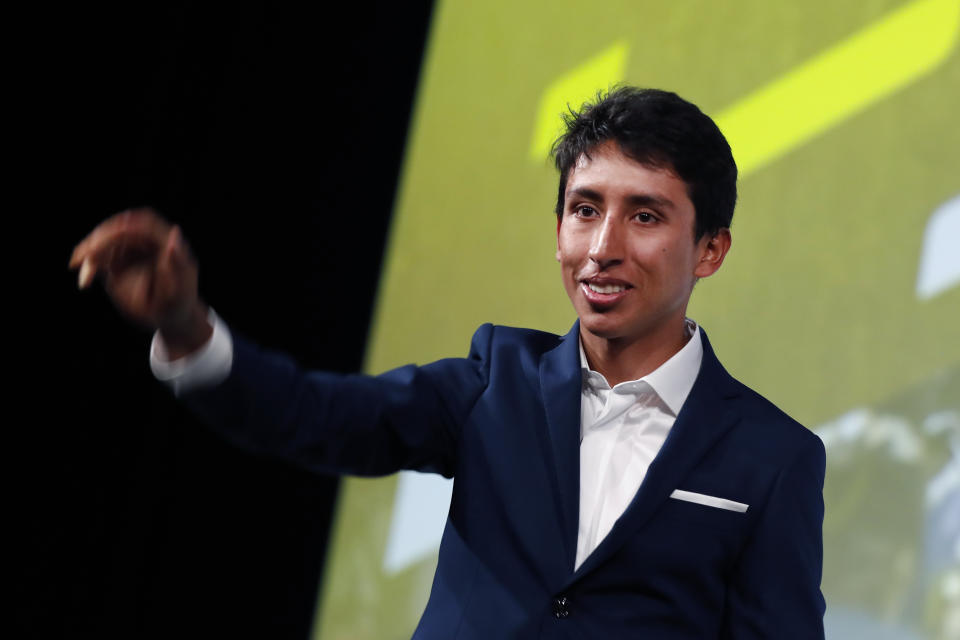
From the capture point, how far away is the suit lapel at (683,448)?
1.04m

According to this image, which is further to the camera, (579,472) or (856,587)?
(856,587)

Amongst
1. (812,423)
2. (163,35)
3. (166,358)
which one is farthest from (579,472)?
(163,35)

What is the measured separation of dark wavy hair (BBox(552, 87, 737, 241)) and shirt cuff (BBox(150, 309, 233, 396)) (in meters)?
0.49

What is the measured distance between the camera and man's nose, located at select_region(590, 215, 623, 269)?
112 cm

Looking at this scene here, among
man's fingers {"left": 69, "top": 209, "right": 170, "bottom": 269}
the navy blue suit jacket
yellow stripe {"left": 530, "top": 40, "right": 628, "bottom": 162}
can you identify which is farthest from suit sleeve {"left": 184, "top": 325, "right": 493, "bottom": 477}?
yellow stripe {"left": 530, "top": 40, "right": 628, "bottom": 162}

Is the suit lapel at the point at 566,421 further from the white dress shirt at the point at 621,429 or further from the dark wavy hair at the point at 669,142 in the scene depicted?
the dark wavy hair at the point at 669,142

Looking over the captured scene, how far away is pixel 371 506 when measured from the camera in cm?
294

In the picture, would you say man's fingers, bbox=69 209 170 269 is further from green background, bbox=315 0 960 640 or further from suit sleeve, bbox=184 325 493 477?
green background, bbox=315 0 960 640

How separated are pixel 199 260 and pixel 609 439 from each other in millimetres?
1846

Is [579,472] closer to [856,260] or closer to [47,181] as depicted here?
[856,260]

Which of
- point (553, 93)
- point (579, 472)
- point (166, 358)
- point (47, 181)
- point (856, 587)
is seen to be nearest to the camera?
point (166, 358)

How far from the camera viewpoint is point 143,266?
2.78 feet

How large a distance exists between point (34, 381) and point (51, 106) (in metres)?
0.67

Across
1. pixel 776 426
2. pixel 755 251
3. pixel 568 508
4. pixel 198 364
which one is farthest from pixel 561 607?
pixel 755 251
